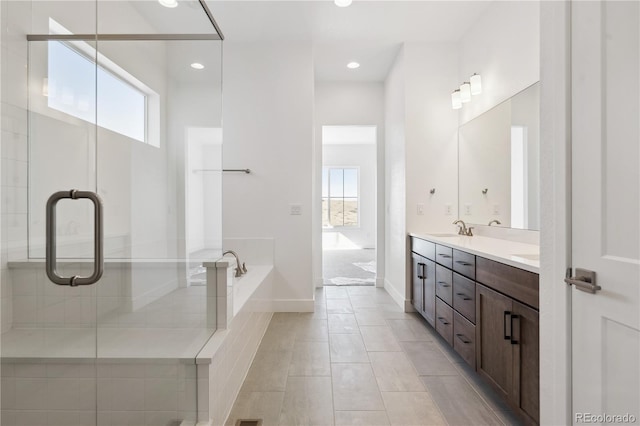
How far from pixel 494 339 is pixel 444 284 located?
743 millimetres

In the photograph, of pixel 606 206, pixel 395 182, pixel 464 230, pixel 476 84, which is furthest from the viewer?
pixel 395 182

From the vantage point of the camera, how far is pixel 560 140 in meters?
1.09

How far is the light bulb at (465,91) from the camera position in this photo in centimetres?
303

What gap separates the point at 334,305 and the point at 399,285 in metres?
0.79

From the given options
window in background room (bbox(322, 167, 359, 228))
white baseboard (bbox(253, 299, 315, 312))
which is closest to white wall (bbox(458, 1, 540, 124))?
white baseboard (bbox(253, 299, 315, 312))

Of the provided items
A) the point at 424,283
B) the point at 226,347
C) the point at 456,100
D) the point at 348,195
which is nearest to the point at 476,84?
the point at 456,100

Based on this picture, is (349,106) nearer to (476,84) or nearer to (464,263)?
(476,84)

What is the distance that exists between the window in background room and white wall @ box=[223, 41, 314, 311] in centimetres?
522

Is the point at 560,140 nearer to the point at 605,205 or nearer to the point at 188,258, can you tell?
the point at 605,205

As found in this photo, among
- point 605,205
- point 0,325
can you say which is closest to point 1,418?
point 0,325

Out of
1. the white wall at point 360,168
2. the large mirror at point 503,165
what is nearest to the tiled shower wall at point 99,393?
the large mirror at point 503,165

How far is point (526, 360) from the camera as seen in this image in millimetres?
1452

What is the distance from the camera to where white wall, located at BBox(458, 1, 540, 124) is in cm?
228

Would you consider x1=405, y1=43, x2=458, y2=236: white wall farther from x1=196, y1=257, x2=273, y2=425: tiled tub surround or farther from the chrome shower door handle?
the chrome shower door handle
